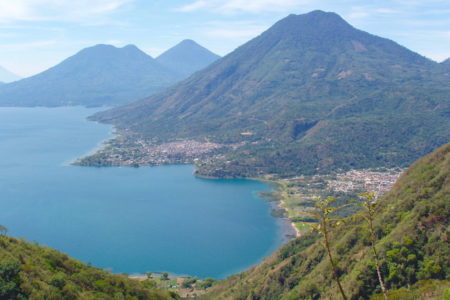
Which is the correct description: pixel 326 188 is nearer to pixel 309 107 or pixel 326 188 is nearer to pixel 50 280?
pixel 50 280

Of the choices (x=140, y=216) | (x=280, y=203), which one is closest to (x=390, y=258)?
(x=280, y=203)

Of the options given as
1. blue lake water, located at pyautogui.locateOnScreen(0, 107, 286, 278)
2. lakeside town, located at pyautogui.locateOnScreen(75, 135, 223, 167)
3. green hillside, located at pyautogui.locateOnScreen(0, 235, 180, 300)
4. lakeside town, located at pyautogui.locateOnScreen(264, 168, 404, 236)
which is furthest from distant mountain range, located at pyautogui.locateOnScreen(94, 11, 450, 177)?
green hillside, located at pyautogui.locateOnScreen(0, 235, 180, 300)

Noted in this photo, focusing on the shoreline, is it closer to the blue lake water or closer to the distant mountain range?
the blue lake water

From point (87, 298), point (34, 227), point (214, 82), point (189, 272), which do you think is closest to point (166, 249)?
point (189, 272)

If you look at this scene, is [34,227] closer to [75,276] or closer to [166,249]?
[166,249]

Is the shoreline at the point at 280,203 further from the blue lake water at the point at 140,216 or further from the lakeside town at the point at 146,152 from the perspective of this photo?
the lakeside town at the point at 146,152
